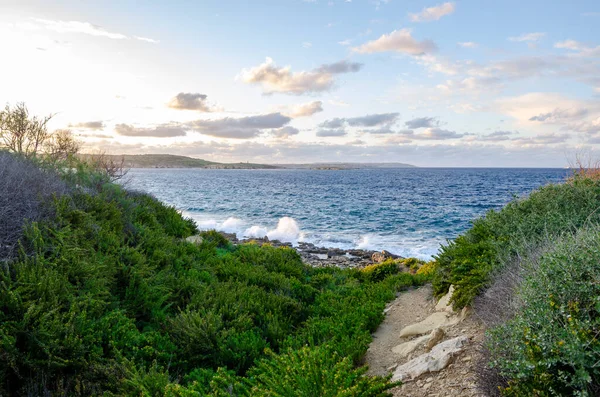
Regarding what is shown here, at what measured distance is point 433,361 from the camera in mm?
4922

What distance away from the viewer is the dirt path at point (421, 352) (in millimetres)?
4316

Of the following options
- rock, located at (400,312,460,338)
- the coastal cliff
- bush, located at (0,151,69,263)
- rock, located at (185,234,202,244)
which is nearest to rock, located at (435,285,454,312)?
the coastal cliff

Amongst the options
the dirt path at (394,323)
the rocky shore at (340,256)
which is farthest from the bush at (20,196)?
the rocky shore at (340,256)

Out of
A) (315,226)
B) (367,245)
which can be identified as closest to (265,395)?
(367,245)

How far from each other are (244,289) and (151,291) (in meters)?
1.99

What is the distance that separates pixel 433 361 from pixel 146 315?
16.3ft

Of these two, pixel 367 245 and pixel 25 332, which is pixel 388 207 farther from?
pixel 25 332

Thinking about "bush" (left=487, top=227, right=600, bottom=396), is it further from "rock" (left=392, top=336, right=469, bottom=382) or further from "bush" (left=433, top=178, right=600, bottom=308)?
"bush" (left=433, top=178, right=600, bottom=308)

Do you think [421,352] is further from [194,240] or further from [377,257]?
[377,257]

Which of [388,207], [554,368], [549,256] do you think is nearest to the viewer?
[554,368]

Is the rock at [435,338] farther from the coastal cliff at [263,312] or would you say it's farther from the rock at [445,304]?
the rock at [445,304]

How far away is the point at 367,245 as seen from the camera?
25.4m

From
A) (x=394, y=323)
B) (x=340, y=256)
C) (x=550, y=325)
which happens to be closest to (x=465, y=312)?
(x=394, y=323)

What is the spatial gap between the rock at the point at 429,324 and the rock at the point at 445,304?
0.22 metres
